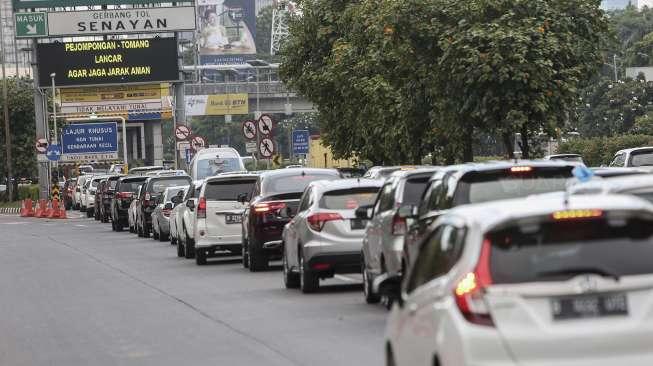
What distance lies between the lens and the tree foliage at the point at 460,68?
31578 mm

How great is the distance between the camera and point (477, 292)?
801 cm

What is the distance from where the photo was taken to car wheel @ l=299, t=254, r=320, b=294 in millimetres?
20953

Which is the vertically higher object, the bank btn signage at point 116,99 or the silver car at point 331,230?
the bank btn signage at point 116,99

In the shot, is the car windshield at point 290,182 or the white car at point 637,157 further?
the white car at point 637,157

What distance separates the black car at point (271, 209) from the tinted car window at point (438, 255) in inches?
639

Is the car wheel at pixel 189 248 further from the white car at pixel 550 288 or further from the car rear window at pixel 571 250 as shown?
the car rear window at pixel 571 250

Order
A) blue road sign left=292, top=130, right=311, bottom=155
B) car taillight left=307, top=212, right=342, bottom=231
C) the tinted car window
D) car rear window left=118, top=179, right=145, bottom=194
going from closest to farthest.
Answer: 1. the tinted car window
2. car taillight left=307, top=212, right=342, bottom=231
3. car rear window left=118, top=179, right=145, bottom=194
4. blue road sign left=292, top=130, right=311, bottom=155

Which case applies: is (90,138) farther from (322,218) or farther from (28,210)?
(322,218)

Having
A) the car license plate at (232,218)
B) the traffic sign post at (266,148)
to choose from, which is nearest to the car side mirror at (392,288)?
the car license plate at (232,218)

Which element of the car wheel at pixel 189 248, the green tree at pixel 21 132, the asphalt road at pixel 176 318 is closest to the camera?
the asphalt road at pixel 176 318

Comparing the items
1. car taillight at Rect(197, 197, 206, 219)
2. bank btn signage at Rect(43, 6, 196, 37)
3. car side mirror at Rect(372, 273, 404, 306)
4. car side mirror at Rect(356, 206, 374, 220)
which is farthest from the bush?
car side mirror at Rect(372, 273, 404, 306)

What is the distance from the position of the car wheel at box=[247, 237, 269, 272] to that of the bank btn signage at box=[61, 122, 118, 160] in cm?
5768

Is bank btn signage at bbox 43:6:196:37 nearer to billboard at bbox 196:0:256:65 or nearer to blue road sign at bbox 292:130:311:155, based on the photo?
blue road sign at bbox 292:130:311:155

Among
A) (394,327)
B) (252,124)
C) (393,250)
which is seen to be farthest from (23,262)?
(394,327)
